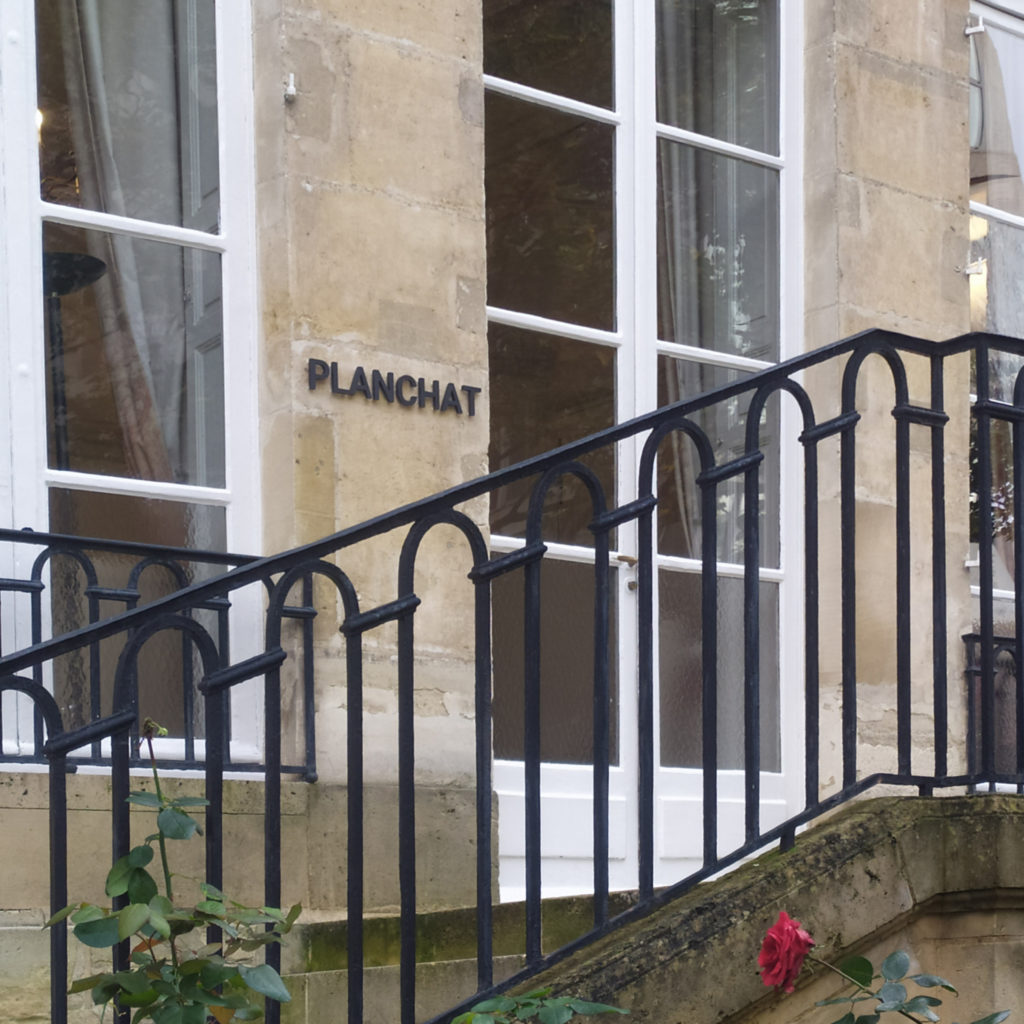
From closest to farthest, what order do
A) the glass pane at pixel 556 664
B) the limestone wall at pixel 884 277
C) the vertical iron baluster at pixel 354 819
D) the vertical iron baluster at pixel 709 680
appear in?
the vertical iron baluster at pixel 354 819 < the vertical iron baluster at pixel 709 680 < the glass pane at pixel 556 664 < the limestone wall at pixel 884 277

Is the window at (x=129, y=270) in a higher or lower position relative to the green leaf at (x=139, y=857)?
higher

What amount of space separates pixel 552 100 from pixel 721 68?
73cm

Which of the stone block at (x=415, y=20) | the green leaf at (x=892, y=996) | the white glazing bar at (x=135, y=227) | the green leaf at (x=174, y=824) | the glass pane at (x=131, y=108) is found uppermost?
the stone block at (x=415, y=20)

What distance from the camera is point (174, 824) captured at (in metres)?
2.70

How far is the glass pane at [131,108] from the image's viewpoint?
4.19 meters

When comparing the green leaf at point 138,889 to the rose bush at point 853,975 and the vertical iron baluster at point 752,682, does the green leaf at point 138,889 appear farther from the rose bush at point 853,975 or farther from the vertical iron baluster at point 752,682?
the vertical iron baluster at point 752,682

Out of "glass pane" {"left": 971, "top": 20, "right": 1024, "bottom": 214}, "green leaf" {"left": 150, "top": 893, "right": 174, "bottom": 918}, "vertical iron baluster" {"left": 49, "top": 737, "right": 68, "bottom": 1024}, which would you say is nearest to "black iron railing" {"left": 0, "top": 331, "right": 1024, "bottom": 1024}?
"vertical iron baluster" {"left": 49, "top": 737, "right": 68, "bottom": 1024}

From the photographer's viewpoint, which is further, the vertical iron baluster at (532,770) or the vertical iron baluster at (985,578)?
the vertical iron baluster at (985,578)

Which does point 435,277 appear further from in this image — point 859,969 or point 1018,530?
point 859,969

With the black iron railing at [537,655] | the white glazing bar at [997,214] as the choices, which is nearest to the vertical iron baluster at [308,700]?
the black iron railing at [537,655]

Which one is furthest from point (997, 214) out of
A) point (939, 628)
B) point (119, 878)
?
point (119, 878)

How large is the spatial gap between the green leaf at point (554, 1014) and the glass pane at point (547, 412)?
2.17m

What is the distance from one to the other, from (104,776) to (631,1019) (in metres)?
1.34

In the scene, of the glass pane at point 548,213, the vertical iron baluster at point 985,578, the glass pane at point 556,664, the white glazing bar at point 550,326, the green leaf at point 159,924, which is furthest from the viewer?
the glass pane at point 548,213
